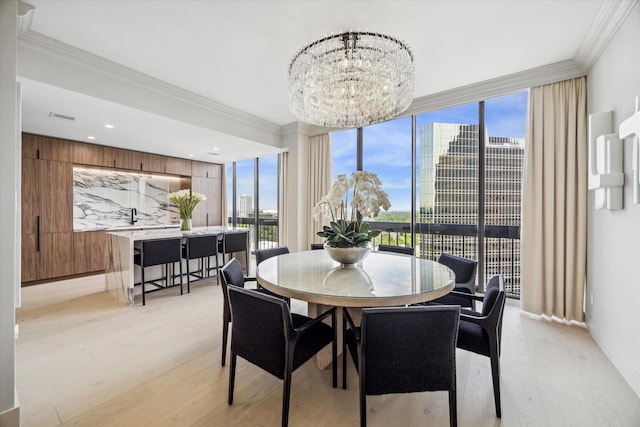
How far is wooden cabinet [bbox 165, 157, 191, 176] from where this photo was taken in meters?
5.57

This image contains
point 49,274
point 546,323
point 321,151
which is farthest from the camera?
point 321,151

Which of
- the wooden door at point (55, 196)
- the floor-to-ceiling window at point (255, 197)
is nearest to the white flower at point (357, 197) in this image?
the floor-to-ceiling window at point (255, 197)

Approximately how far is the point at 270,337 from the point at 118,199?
17.5ft

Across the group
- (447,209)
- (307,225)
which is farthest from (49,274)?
(447,209)

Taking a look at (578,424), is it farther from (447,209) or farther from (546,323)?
(447,209)

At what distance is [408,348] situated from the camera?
4.06 ft

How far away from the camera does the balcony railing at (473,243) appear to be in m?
3.38

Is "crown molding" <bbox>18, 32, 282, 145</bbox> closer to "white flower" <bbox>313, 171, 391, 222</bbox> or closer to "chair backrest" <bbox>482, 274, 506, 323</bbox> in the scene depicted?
"white flower" <bbox>313, 171, 391, 222</bbox>

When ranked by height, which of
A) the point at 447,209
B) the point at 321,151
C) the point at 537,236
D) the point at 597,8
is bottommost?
the point at 537,236

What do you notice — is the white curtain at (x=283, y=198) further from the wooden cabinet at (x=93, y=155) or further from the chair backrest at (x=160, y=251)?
the wooden cabinet at (x=93, y=155)

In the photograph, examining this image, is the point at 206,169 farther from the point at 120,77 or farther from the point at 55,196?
the point at 120,77

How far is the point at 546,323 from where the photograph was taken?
2.71 m

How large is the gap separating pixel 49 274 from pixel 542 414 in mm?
6047

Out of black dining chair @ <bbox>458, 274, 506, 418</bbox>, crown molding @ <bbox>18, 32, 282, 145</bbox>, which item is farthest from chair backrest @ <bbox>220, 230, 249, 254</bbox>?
black dining chair @ <bbox>458, 274, 506, 418</bbox>
